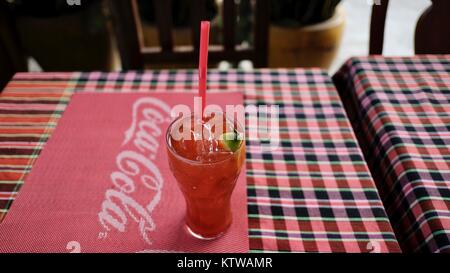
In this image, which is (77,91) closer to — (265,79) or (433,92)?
(265,79)

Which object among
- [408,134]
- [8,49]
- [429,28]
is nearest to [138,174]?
[408,134]

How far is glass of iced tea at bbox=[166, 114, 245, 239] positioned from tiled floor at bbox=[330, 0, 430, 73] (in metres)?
2.11

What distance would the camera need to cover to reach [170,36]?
1.42 meters

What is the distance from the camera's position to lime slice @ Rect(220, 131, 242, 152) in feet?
2.20

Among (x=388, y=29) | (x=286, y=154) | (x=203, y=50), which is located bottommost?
(x=388, y=29)

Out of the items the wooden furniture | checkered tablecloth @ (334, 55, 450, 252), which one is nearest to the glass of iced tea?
checkered tablecloth @ (334, 55, 450, 252)

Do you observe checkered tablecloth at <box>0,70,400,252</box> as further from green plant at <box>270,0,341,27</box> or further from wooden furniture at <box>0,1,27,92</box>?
green plant at <box>270,0,341,27</box>

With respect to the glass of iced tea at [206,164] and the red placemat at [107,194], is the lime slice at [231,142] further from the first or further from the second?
the red placemat at [107,194]

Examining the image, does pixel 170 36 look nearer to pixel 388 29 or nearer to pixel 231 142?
pixel 231 142

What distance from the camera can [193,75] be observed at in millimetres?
1142

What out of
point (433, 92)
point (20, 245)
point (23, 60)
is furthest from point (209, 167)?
point (23, 60)

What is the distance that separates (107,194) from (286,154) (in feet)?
1.23

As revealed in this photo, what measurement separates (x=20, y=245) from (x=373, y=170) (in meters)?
0.73
